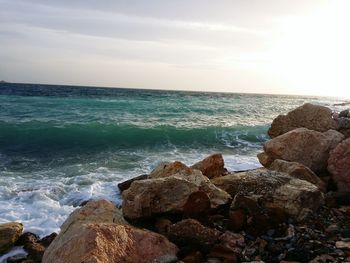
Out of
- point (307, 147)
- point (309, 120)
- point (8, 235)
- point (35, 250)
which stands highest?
point (309, 120)

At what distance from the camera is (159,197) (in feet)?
17.9

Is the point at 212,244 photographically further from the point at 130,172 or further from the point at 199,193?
the point at 130,172

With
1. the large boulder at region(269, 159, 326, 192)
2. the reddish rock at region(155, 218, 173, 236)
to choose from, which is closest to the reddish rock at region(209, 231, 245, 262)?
the reddish rock at region(155, 218, 173, 236)

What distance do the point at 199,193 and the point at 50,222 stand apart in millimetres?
3089

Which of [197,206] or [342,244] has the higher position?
[197,206]

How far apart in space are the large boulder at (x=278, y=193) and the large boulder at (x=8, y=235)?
3.46m

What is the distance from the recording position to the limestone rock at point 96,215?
502cm

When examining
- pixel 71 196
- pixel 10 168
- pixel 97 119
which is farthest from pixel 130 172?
pixel 97 119

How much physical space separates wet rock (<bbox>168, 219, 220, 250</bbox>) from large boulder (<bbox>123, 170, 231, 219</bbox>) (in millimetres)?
Result: 614

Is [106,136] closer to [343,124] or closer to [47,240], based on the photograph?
[343,124]

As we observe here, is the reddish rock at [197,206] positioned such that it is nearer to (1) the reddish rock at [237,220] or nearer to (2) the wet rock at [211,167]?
(1) the reddish rock at [237,220]

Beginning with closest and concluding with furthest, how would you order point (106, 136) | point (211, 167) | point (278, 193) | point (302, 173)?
1. point (278, 193)
2. point (302, 173)
3. point (211, 167)
4. point (106, 136)

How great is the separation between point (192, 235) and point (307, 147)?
14.8ft

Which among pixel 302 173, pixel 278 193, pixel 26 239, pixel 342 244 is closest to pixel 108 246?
pixel 26 239
